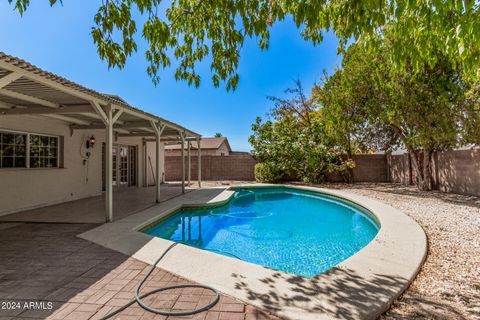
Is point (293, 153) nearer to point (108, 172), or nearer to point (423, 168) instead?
point (423, 168)

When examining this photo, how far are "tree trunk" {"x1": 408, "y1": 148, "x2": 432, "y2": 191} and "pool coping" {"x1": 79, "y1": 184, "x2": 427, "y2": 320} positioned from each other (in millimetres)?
7675

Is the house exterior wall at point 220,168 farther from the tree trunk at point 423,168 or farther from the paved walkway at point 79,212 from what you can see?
the paved walkway at point 79,212

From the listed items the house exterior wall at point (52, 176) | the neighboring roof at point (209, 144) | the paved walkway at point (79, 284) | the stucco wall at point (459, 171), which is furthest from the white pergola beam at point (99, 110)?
the neighboring roof at point (209, 144)

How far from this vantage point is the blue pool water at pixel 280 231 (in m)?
4.88

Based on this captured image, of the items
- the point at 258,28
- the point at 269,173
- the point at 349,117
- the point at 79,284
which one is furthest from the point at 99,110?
the point at 349,117

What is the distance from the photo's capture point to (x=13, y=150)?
271 inches

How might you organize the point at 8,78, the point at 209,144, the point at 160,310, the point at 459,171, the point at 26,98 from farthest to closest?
the point at 209,144
the point at 459,171
the point at 26,98
the point at 8,78
the point at 160,310

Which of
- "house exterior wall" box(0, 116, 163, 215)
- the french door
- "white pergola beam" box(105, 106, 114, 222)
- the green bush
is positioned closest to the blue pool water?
"white pergola beam" box(105, 106, 114, 222)

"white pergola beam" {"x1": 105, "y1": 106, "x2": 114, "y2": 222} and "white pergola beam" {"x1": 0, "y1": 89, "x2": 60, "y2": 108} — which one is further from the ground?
"white pergola beam" {"x1": 0, "y1": 89, "x2": 60, "y2": 108}

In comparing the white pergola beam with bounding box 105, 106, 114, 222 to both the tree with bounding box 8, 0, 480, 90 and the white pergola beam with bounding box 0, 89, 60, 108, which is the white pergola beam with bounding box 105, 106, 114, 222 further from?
the tree with bounding box 8, 0, 480, 90

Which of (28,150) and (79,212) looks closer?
(79,212)

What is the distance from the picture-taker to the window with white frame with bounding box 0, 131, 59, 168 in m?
6.71

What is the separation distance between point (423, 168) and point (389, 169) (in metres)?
3.62

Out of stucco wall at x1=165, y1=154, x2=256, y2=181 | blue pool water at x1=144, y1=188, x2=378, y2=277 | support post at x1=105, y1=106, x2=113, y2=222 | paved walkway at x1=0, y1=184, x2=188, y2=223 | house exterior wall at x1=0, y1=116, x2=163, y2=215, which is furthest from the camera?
stucco wall at x1=165, y1=154, x2=256, y2=181
